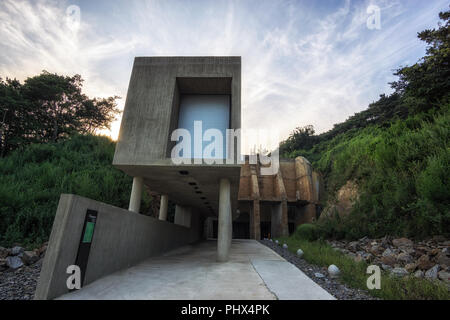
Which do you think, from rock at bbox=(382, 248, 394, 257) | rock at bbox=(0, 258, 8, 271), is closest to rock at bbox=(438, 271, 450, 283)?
rock at bbox=(382, 248, 394, 257)

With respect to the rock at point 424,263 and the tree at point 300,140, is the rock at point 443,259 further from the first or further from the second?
the tree at point 300,140

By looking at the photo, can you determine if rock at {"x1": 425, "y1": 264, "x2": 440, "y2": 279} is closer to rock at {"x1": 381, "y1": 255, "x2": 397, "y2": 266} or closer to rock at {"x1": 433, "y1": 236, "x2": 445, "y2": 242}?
rock at {"x1": 381, "y1": 255, "x2": 397, "y2": 266}

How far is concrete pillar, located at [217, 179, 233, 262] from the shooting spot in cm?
735

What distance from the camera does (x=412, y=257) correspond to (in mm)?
6121

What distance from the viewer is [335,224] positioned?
12.1m

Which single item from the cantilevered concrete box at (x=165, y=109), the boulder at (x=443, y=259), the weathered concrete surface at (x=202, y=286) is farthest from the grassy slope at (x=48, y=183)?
the boulder at (x=443, y=259)

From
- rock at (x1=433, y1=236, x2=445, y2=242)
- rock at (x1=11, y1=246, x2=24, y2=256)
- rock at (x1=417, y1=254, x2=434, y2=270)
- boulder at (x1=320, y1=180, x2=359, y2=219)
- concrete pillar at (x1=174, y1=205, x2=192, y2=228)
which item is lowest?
rock at (x1=11, y1=246, x2=24, y2=256)

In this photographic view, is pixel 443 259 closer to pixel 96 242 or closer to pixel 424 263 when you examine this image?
pixel 424 263

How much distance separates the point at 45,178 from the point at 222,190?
10116 millimetres

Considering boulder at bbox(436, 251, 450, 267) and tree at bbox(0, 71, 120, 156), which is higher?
tree at bbox(0, 71, 120, 156)

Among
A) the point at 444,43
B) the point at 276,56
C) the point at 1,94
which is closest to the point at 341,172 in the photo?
the point at 444,43

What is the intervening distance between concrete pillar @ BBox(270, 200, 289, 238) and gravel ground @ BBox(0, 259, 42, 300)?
19107 millimetres

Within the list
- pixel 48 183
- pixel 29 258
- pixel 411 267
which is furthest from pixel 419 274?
pixel 48 183

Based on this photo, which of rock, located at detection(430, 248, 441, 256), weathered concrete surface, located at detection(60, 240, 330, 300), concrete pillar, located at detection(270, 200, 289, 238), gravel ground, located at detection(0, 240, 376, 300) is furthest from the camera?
concrete pillar, located at detection(270, 200, 289, 238)
